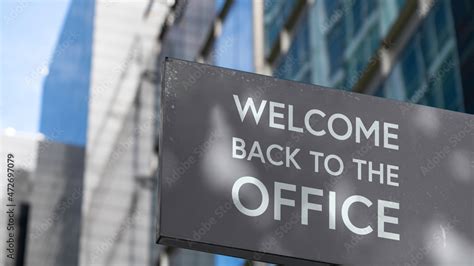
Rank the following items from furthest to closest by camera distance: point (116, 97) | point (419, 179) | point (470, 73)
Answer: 1. point (116, 97)
2. point (470, 73)
3. point (419, 179)

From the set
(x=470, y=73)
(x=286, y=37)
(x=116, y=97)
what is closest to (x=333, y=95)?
(x=470, y=73)

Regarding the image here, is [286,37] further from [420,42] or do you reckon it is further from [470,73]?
[470,73]

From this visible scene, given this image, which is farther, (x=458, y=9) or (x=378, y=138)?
(x=458, y=9)

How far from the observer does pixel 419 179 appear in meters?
5.47

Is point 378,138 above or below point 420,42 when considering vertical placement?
below

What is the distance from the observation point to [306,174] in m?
Answer: 5.30

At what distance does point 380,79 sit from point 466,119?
15079mm

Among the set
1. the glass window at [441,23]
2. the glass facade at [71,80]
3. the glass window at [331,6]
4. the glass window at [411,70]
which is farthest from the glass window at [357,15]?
the glass facade at [71,80]

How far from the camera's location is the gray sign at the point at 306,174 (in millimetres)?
5074

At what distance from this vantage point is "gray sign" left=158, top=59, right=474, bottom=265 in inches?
200

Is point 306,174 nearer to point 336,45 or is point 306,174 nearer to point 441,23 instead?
point 441,23

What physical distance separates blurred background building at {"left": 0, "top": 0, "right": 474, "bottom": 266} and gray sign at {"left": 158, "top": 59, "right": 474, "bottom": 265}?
11.1m

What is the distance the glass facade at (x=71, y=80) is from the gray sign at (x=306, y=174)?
188ft

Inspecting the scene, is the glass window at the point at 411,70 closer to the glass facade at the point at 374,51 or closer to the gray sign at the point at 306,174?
the glass facade at the point at 374,51
